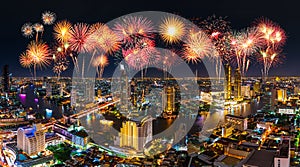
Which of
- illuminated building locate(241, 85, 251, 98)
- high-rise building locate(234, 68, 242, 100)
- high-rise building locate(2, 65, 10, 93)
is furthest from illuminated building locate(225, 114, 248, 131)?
high-rise building locate(2, 65, 10, 93)

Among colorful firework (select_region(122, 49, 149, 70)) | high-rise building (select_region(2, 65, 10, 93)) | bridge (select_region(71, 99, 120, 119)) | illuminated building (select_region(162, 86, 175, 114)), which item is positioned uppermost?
colorful firework (select_region(122, 49, 149, 70))

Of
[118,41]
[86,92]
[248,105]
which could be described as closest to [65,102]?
[86,92]

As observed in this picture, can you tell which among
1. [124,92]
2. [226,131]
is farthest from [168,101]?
[226,131]

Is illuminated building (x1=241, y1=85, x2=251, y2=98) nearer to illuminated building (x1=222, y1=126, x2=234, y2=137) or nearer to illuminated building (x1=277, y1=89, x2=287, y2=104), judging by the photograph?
illuminated building (x1=277, y1=89, x2=287, y2=104)

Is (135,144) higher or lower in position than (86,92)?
lower

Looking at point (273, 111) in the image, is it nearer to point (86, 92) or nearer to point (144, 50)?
point (144, 50)

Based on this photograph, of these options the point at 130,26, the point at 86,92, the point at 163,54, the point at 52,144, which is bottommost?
the point at 52,144
